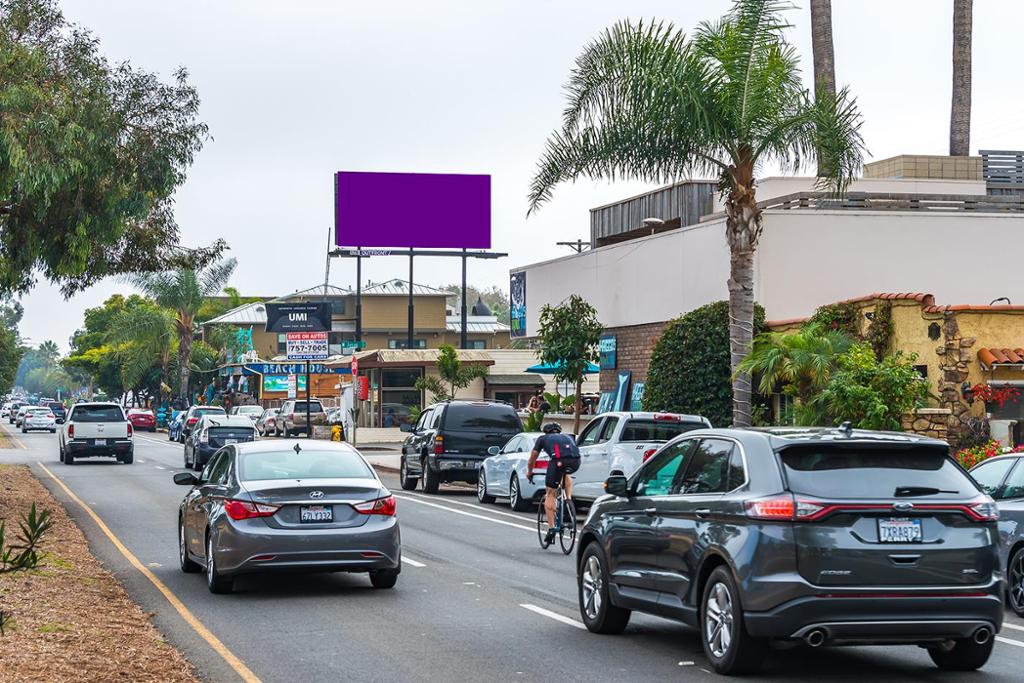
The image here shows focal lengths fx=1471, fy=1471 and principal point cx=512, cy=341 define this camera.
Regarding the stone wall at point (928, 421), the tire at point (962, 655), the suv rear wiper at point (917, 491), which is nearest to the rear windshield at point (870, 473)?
the suv rear wiper at point (917, 491)

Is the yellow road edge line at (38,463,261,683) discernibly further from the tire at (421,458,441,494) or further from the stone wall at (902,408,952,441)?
the stone wall at (902,408,952,441)

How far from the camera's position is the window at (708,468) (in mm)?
10336

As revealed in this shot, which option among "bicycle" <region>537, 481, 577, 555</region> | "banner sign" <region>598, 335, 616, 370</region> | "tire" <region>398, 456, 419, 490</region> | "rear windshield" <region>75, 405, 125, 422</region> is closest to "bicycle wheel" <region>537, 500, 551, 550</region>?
"bicycle" <region>537, 481, 577, 555</region>

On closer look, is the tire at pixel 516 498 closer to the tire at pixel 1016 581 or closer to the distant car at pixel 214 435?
the tire at pixel 1016 581

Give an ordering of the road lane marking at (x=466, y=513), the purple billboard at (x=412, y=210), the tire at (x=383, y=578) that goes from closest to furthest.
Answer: the tire at (x=383, y=578), the road lane marking at (x=466, y=513), the purple billboard at (x=412, y=210)

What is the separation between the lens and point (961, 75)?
125ft

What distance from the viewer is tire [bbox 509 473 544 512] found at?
26.9 metres

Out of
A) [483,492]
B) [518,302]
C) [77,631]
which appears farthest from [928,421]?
[518,302]

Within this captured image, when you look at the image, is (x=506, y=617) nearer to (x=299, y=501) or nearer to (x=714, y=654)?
(x=299, y=501)

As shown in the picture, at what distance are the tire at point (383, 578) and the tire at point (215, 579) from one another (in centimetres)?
144

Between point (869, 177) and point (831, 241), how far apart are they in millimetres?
10369

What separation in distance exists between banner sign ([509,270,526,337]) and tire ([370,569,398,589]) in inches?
1187

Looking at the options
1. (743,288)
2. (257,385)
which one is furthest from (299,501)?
(257,385)

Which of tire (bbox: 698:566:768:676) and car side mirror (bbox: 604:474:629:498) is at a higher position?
car side mirror (bbox: 604:474:629:498)
